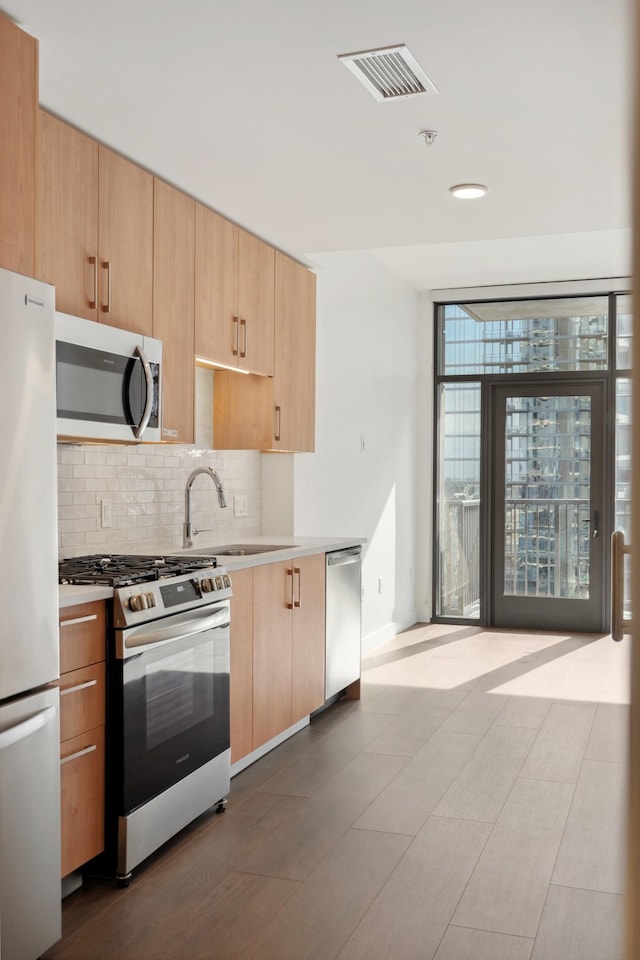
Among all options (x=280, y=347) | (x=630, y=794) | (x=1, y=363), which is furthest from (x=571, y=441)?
(x=630, y=794)

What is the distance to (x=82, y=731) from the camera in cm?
263

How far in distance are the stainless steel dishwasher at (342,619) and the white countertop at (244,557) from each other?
9cm

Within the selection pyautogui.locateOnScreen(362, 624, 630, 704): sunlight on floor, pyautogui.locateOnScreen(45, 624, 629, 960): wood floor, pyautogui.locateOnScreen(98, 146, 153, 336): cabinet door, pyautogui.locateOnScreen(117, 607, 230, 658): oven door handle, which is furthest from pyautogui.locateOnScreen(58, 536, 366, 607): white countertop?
pyautogui.locateOnScreen(362, 624, 630, 704): sunlight on floor

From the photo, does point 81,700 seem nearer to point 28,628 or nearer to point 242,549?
point 28,628

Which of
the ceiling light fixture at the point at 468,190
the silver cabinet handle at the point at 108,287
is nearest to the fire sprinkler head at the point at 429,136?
the ceiling light fixture at the point at 468,190

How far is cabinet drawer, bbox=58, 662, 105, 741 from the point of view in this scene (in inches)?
101

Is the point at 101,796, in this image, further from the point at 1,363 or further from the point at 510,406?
the point at 510,406

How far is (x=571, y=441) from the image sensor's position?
24.1ft

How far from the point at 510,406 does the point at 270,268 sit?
3.47 meters

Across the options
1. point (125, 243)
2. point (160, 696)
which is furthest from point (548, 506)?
point (160, 696)

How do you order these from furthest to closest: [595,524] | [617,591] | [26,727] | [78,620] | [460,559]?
[460,559], [595,524], [78,620], [26,727], [617,591]

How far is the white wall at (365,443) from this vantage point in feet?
17.9

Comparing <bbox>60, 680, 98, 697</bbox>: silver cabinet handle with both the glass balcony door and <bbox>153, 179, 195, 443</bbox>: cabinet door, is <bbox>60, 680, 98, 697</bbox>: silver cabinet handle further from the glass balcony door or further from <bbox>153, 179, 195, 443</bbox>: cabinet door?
the glass balcony door

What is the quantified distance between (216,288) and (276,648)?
1.67 m
